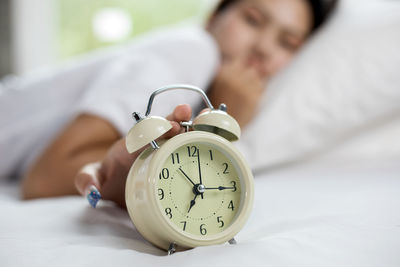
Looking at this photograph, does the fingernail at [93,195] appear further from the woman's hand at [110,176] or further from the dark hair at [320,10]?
the dark hair at [320,10]

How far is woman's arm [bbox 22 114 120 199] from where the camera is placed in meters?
1.05

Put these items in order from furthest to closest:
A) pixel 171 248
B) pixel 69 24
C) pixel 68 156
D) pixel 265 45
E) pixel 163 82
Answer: pixel 69 24
pixel 265 45
pixel 163 82
pixel 68 156
pixel 171 248

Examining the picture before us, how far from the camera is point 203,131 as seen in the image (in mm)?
609

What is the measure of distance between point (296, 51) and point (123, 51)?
2.00 ft

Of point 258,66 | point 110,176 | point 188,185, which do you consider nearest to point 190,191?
point 188,185

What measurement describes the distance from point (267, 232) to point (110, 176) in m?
0.29

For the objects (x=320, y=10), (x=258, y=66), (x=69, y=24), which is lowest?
(x=258, y=66)

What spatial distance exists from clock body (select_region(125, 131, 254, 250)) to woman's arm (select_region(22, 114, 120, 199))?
1.67 feet

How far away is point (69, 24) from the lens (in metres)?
3.06

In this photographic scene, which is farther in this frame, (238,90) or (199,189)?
(238,90)

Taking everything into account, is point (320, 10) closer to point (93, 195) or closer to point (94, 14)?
point (93, 195)

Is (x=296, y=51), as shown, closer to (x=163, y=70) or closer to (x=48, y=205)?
(x=163, y=70)

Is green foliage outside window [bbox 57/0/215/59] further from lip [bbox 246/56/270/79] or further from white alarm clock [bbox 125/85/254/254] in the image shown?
white alarm clock [bbox 125/85/254/254]

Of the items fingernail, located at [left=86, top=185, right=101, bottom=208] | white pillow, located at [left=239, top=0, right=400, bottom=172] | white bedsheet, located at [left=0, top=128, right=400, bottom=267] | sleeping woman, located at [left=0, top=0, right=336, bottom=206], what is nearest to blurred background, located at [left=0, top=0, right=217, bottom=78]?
sleeping woman, located at [left=0, top=0, right=336, bottom=206]
